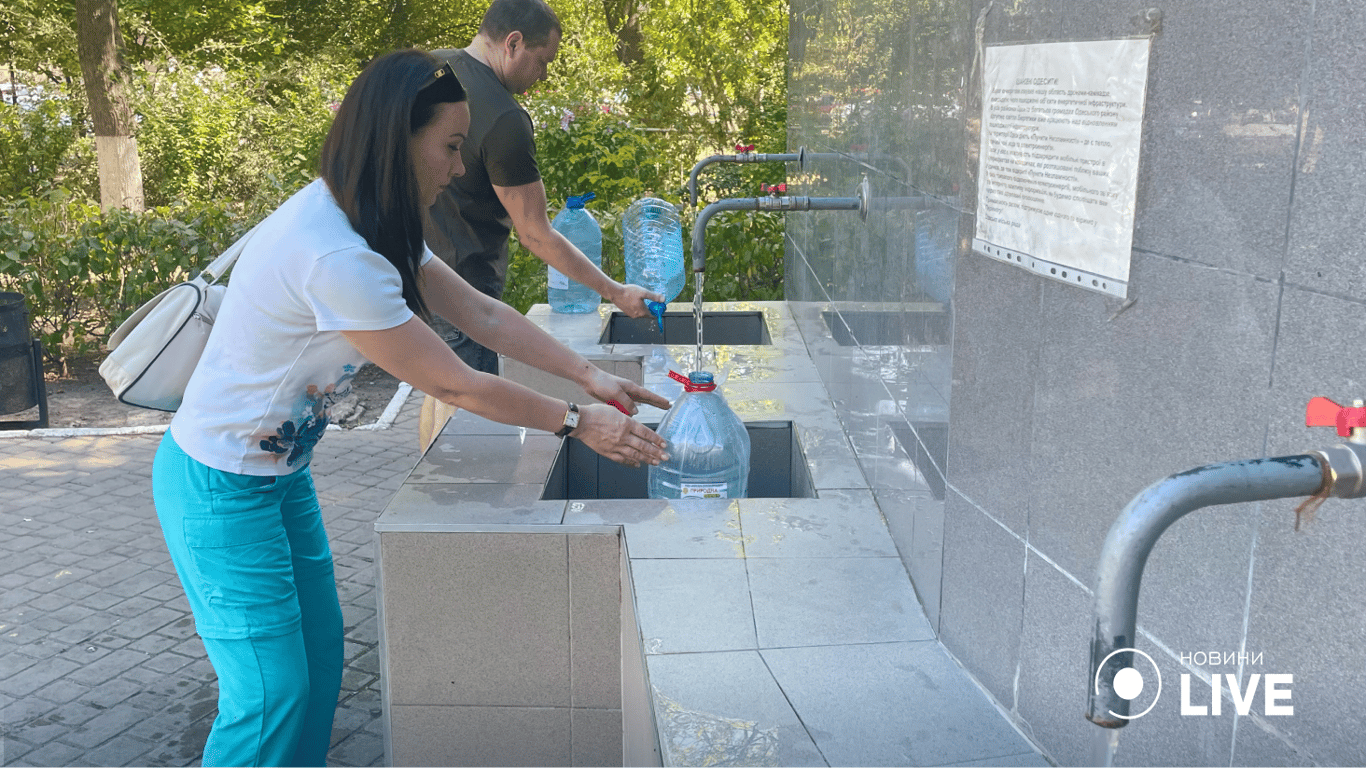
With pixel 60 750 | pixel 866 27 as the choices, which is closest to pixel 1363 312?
pixel 866 27

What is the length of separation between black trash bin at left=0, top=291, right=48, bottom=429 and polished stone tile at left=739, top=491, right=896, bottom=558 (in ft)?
20.7

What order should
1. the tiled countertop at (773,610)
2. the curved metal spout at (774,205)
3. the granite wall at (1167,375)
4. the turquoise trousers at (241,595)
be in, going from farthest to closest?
the curved metal spout at (774,205)
the turquoise trousers at (241,595)
the tiled countertop at (773,610)
the granite wall at (1167,375)

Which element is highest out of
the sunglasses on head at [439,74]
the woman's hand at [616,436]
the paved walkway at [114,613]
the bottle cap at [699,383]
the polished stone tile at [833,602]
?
the sunglasses on head at [439,74]

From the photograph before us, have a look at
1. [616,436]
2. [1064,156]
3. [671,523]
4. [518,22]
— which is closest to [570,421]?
[616,436]

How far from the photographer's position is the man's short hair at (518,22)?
4.27m

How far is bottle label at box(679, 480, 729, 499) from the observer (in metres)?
3.33

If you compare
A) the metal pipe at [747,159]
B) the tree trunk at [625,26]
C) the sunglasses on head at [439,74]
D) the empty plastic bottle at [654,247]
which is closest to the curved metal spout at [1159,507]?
the sunglasses on head at [439,74]

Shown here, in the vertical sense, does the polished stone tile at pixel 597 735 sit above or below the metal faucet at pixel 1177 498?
below

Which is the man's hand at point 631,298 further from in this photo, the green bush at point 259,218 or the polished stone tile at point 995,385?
the green bush at point 259,218

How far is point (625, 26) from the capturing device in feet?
74.2

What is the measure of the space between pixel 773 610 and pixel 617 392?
980mm

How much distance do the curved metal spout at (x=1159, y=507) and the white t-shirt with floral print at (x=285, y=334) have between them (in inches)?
70.5

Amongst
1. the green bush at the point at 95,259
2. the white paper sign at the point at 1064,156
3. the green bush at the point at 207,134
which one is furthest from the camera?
the green bush at the point at 207,134

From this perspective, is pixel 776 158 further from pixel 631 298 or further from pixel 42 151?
pixel 42 151
